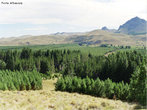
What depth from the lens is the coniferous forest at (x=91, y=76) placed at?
41031mm

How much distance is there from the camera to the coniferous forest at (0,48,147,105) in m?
41.0

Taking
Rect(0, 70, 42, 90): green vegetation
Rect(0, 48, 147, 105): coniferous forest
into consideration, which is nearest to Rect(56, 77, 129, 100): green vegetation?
Rect(0, 48, 147, 105): coniferous forest

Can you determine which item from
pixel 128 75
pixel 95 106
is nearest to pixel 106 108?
pixel 95 106

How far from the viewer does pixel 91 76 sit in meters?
98.0

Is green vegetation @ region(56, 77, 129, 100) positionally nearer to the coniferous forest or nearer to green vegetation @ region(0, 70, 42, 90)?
the coniferous forest

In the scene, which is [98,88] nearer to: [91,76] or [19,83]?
[19,83]

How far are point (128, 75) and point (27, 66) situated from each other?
234 ft

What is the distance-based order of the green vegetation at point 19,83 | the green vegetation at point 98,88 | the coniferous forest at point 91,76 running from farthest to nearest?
the green vegetation at point 98,88 < the green vegetation at point 19,83 < the coniferous forest at point 91,76

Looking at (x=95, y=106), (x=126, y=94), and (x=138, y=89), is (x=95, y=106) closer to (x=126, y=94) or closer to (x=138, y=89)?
(x=138, y=89)

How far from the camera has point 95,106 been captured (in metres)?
26.9

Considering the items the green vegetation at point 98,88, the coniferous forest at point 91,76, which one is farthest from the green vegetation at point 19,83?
the green vegetation at point 98,88

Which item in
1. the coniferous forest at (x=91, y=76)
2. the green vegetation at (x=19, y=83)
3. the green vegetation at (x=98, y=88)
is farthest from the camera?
the green vegetation at (x=98, y=88)

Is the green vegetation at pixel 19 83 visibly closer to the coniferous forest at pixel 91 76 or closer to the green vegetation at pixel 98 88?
the coniferous forest at pixel 91 76

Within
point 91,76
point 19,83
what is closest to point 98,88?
point 19,83
